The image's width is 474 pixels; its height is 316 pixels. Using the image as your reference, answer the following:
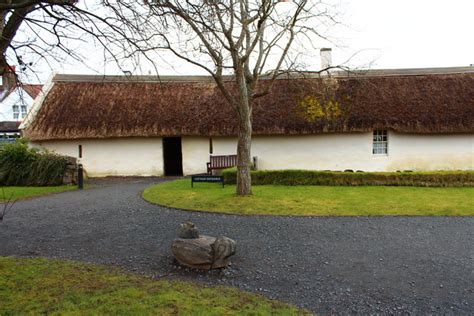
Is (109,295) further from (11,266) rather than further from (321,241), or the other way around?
(321,241)

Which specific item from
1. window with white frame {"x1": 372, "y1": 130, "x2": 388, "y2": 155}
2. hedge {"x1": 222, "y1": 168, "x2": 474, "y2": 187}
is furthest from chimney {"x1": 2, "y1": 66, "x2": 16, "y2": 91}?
window with white frame {"x1": 372, "y1": 130, "x2": 388, "y2": 155}

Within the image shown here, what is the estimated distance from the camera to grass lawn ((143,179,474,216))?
10562 mm

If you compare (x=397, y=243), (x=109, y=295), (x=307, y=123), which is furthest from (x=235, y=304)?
(x=307, y=123)

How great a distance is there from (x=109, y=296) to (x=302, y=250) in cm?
374

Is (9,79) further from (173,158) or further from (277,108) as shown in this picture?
(173,158)

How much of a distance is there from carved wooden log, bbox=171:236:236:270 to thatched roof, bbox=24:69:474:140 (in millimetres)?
13504

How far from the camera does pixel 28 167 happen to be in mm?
17109

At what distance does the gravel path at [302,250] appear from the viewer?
531cm

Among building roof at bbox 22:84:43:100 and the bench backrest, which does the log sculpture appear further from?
the bench backrest

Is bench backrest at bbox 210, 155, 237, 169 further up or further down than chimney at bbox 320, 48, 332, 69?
further down

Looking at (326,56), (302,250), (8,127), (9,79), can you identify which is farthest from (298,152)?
A: (8,127)

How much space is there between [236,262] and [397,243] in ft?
11.2

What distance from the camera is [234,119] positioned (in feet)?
65.4

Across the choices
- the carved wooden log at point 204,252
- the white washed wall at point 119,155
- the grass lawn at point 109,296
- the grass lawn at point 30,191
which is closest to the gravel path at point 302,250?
the carved wooden log at point 204,252
